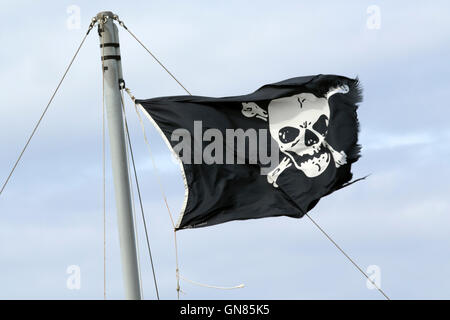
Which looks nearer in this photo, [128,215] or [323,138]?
[128,215]

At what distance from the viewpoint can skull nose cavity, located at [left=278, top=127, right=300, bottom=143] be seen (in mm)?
18062

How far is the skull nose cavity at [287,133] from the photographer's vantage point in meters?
18.1

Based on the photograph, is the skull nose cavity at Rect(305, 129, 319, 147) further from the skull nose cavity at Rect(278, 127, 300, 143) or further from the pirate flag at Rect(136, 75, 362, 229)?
the skull nose cavity at Rect(278, 127, 300, 143)

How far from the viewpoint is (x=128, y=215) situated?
15.9 m

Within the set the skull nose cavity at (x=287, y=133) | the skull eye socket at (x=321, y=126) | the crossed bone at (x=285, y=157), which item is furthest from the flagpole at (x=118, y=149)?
the skull eye socket at (x=321, y=126)

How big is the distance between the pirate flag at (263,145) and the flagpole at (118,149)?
0.90 m

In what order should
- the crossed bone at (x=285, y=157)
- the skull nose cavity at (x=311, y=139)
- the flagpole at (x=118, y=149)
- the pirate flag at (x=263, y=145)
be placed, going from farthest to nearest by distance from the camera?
the skull nose cavity at (x=311, y=139), the crossed bone at (x=285, y=157), the pirate flag at (x=263, y=145), the flagpole at (x=118, y=149)

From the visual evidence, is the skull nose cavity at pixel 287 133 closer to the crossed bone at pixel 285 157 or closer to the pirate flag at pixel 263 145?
the pirate flag at pixel 263 145

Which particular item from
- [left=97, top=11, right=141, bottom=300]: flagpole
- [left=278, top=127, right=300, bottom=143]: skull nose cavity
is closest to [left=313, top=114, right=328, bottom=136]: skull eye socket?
[left=278, top=127, right=300, bottom=143]: skull nose cavity

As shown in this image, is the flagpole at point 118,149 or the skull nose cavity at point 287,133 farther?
the skull nose cavity at point 287,133

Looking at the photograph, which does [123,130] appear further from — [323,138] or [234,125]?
[323,138]
